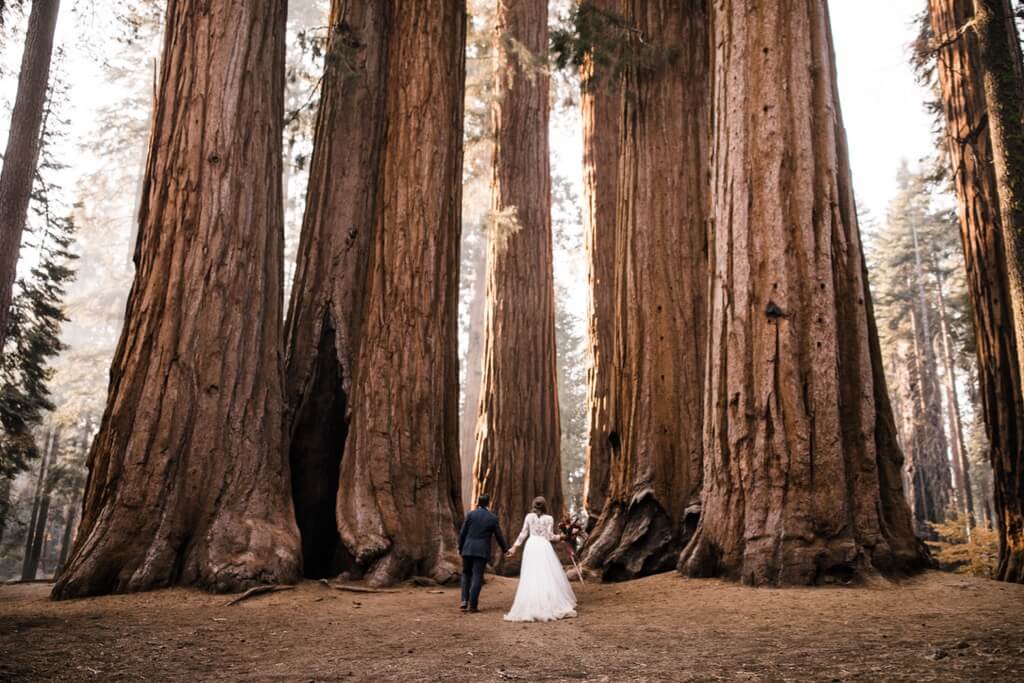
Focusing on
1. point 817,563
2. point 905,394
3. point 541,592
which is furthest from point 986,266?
point 905,394

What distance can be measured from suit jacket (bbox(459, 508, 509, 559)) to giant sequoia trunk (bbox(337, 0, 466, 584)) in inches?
38.5

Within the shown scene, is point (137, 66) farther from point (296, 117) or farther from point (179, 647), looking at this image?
point (179, 647)

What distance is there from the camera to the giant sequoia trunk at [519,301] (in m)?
12.0

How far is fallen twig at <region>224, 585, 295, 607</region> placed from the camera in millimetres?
6250

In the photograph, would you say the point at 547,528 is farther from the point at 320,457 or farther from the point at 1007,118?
the point at 1007,118

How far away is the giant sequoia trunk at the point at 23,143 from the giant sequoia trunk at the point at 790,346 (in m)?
9.15

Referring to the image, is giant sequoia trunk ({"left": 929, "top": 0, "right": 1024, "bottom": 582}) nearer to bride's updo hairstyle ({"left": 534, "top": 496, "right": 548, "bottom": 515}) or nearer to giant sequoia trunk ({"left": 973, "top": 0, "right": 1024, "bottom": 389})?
giant sequoia trunk ({"left": 973, "top": 0, "right": 1024, "bottom": 389})

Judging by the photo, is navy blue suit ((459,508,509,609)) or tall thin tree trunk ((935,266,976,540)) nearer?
navy blue suit ((459,508,509,609))

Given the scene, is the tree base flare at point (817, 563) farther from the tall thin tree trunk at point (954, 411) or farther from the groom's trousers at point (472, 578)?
the tall thin tree trunk at point (954, 411)

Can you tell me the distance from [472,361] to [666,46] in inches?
770

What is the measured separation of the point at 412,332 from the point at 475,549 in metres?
2.82

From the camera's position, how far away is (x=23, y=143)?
405 inches

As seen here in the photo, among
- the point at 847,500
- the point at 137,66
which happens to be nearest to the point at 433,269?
the point at 847,500

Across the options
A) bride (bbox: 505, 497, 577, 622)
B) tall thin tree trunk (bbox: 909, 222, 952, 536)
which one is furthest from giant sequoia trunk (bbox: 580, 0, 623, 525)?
tall thin tree trunk (bbox: 909, 222, 952, 536)
